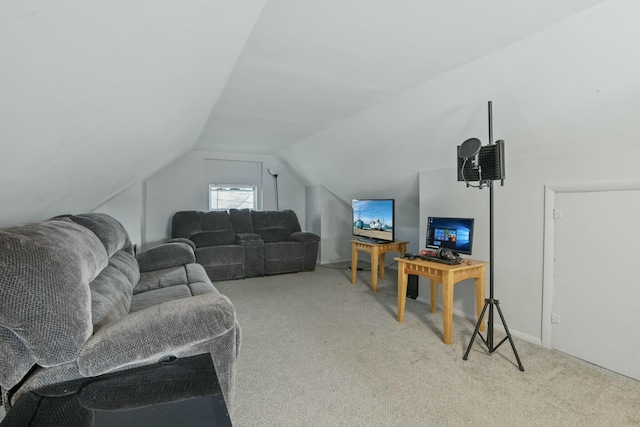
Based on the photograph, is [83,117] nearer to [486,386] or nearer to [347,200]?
[486,386]

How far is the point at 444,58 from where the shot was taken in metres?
2.08

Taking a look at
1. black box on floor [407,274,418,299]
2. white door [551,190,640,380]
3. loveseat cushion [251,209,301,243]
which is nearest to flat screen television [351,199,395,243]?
black box on floor [407,274,418,299]

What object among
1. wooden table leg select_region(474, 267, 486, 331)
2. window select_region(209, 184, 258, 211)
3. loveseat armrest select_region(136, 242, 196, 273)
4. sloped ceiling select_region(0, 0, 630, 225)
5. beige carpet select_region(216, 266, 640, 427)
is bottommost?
beige carpet select_region(216, 266, 640, 427)

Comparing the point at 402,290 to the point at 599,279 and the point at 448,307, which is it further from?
the point at 599,279

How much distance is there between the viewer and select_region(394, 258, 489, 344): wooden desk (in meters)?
2.55

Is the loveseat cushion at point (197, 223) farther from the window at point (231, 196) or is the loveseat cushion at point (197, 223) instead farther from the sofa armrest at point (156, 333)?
the sofa armrest at point (156, 333)

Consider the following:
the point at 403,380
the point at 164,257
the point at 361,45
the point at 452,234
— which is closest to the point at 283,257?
the point at 164,257

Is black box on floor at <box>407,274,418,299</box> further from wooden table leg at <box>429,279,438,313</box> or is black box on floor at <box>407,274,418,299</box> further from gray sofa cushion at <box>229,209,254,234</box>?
gray sofa cushion at <box>229,209,254,234</box>

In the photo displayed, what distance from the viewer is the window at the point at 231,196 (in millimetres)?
5703

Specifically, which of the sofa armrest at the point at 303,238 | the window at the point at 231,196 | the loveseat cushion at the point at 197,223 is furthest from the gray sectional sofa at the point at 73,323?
the window at the point at 231,196

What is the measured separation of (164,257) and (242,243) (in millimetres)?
1462

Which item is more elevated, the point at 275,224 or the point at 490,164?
the point at 490,164

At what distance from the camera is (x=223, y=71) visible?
1.96 m

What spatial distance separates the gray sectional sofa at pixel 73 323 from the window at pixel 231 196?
13.3 ft
